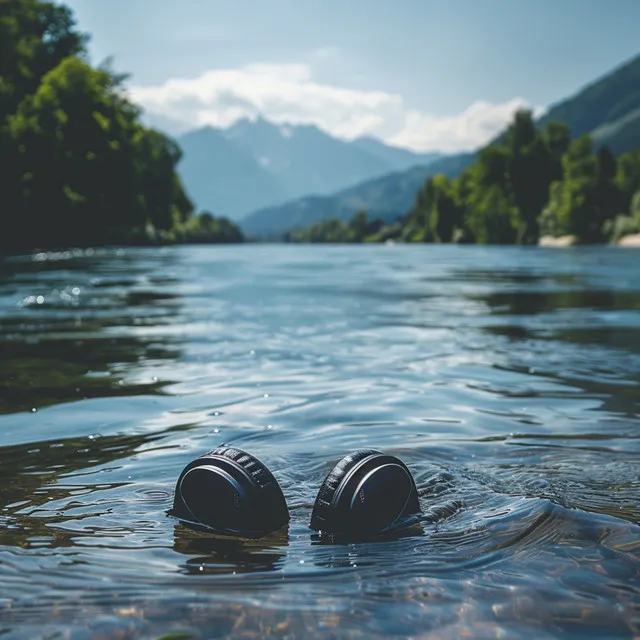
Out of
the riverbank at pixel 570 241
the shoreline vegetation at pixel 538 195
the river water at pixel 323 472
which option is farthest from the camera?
the shoreline vegetation at pixel 538 195

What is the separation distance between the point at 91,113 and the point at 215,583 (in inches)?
3374

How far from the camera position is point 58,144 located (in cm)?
7850

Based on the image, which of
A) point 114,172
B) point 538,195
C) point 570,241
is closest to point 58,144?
point 114,172

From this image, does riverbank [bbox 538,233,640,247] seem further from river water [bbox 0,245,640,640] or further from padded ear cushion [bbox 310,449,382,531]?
padded ear cushion [bbox 310,449,382,531]

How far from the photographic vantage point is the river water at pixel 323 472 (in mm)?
4141

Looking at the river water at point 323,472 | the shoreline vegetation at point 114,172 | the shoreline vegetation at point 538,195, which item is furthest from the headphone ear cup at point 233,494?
the shoreline vegetation at point 538,195

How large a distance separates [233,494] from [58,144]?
79.1 meters

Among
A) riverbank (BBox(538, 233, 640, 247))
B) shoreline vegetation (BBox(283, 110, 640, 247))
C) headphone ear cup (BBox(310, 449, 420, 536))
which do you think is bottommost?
headphone ear cup (BBox(310, 449, 420, 536))

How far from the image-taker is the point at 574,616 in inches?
159

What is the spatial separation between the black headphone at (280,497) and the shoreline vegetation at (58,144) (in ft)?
240

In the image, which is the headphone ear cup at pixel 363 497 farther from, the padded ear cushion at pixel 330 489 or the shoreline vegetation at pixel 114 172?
the shoreline vegetation at pixel 114 172

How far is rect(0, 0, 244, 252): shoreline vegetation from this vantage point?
75.7m

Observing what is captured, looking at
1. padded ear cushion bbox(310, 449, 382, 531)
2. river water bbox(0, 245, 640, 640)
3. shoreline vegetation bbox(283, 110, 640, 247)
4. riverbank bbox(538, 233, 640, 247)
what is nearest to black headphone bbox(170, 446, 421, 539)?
padded ear cushion bbox(310, 449, 382, 531)

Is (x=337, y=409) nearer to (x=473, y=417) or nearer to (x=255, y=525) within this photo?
(x=473, y=417)
